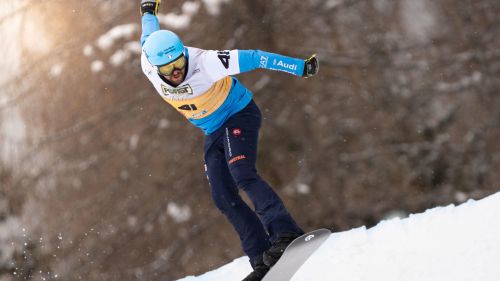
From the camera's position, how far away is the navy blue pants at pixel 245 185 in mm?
3912

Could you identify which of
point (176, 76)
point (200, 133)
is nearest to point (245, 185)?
point (176, 76)

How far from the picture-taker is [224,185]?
4.30 m

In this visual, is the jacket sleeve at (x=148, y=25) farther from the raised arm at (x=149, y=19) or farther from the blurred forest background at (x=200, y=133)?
the blurred forest background at (x=200, y=133)

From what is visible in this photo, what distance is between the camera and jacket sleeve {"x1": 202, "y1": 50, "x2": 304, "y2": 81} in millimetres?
3846

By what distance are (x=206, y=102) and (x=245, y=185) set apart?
2.23 ft

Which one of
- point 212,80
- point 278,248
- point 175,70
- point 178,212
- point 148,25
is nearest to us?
point 278,248

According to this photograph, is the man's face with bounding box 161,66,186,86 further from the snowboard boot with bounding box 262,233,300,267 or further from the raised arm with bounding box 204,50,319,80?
the snowboard boot with bounding box 262,233,300,267

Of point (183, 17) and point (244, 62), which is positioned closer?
point (244, 62)

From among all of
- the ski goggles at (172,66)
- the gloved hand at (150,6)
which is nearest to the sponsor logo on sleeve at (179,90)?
the ski goggles at (172,66)

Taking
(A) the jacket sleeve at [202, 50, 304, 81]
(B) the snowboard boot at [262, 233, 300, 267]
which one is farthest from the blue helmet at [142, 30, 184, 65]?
(B) the snowboard boot at [262, 233, 300, 267]

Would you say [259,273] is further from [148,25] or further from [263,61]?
[148,25]

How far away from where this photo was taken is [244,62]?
13.0 feet

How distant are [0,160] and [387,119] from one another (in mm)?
3825

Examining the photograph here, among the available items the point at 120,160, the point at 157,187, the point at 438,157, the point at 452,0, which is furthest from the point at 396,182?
the point at 120,160
